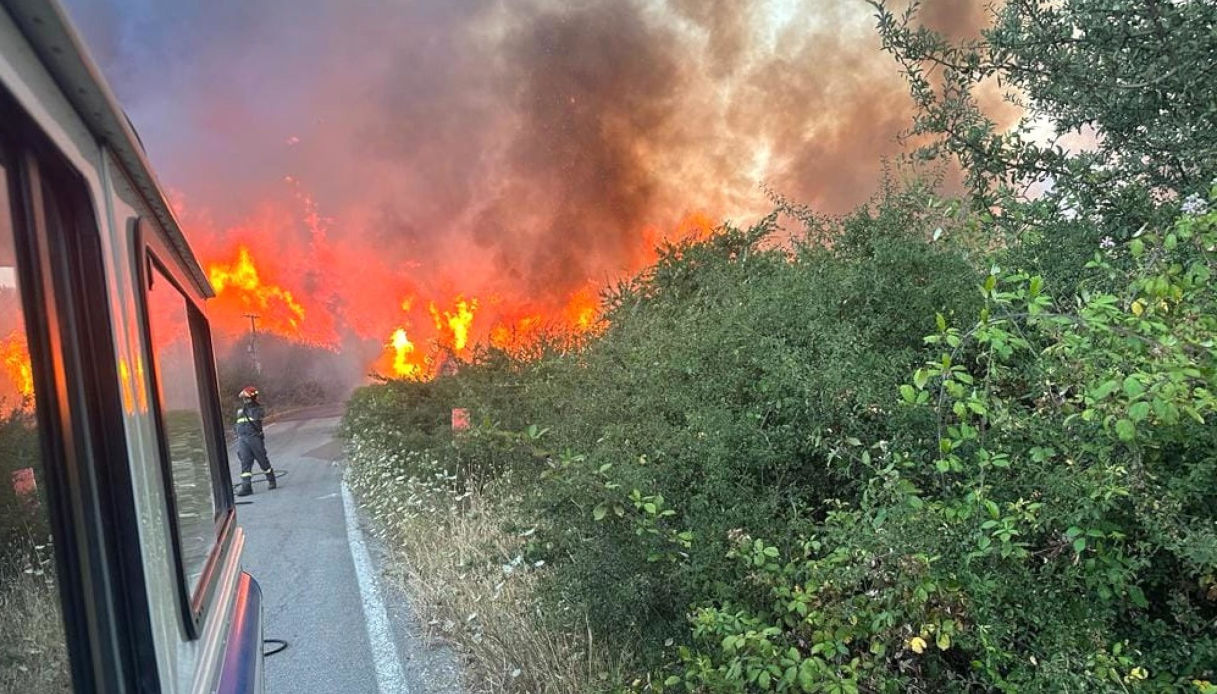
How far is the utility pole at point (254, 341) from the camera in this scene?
22.6 m

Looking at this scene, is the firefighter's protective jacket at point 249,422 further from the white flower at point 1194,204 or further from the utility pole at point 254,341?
the white flower at point 1194,204

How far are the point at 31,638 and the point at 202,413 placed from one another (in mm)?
2397

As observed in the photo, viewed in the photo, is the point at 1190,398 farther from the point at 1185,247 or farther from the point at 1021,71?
the point at 1021,71

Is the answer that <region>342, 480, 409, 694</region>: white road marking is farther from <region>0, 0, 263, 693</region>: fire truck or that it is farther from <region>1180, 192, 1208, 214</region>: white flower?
<region>1180, 192, 1208, 214</region>: white flower

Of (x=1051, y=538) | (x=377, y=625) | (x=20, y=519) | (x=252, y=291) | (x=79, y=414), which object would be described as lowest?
(x=377, y=625)

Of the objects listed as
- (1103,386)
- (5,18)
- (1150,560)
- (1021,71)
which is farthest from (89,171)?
(1021,71)

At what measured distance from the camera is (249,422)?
11.4 meters

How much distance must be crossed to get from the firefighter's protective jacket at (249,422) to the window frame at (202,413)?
841 cm

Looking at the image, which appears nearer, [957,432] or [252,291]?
[957,432]

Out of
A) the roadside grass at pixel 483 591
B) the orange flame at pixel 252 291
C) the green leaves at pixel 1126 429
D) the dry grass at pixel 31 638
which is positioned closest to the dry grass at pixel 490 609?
the roadside grass at pixel 483 591

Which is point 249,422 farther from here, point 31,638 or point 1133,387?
point 1133,387

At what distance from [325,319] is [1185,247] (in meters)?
24.9

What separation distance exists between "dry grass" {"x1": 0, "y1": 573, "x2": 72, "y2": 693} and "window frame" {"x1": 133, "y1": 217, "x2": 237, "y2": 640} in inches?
18.0

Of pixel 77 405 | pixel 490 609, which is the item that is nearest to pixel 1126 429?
pixel 77 405
